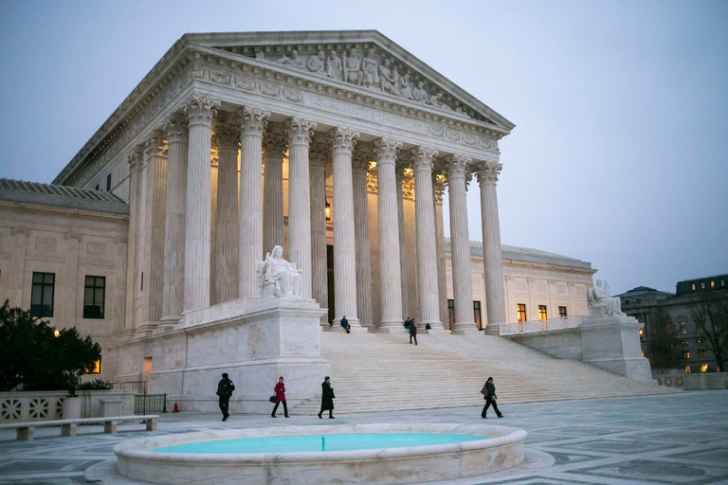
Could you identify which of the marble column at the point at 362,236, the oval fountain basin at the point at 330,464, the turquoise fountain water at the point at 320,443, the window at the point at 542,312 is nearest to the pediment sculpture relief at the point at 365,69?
the marble column at the point at 362,236

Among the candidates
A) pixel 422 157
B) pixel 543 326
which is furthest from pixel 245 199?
pixel 543 326

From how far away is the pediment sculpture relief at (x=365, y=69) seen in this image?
3909 centimetres

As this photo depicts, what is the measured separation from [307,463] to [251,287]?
89.5 feet

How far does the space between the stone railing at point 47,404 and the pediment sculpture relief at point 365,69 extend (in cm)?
2148

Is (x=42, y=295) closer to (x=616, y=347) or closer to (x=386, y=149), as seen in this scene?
(x=386, y=149)

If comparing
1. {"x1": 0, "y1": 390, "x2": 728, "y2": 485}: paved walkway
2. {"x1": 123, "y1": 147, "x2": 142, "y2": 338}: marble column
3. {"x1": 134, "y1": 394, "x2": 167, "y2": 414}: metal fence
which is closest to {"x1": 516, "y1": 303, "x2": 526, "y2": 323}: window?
{"x1": 123, "y1": 147, "x2": 142, "y2": 338}: marble column

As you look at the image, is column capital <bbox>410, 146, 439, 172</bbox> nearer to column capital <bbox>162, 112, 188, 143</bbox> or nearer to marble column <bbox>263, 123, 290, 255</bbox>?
marble column <bbox>263, 123, 290, 255</bbox>

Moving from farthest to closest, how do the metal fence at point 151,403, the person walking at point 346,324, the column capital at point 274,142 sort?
the column capital at point 274,142
the person walking at point 346,324
the metal fence at point 151,403

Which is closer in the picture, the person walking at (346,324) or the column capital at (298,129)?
the person walking at (346,324)

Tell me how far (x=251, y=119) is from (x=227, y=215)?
6.37 m

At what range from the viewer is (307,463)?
28.9 ft

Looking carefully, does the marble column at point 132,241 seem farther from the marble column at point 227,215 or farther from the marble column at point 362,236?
the marble column at point 362,236

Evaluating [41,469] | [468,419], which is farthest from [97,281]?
[41,469]

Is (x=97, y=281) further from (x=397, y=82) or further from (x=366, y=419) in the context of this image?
(x=366, y=419)
